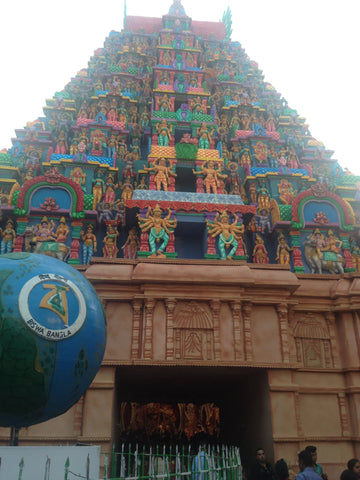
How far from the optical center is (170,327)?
11.2 meters

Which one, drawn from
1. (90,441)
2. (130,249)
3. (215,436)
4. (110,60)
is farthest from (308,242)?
(110,60)

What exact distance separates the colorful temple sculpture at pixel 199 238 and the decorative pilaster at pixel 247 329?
0.14 ft

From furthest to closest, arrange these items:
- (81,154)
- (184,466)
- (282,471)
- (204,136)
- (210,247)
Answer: (204,136)
(81,154)
(210,247)
(282,471)
(184,466)

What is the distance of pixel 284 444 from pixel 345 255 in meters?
9.18

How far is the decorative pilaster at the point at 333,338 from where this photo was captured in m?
11.9

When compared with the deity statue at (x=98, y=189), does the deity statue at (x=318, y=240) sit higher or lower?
lower

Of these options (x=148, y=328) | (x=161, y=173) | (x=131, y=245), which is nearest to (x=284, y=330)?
(x=148, y=328)

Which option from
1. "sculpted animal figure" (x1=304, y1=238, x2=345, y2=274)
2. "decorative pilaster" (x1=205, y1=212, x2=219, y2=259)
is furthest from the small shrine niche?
"decorative pilaster" (x1=205, y1=212, x2=219, y2=259)

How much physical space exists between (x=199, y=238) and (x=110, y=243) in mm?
3893

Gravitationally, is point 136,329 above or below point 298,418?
above

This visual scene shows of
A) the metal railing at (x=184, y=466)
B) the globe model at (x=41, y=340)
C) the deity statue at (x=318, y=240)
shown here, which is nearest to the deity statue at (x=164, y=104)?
the deity statue at (x=318, y=240)

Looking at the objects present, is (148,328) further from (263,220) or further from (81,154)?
(81,154)

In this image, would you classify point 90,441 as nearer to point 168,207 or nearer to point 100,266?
point 100,266

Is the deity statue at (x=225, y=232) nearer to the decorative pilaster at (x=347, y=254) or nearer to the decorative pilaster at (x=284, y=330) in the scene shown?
the decorative pilaster at (x=284, y=330)
